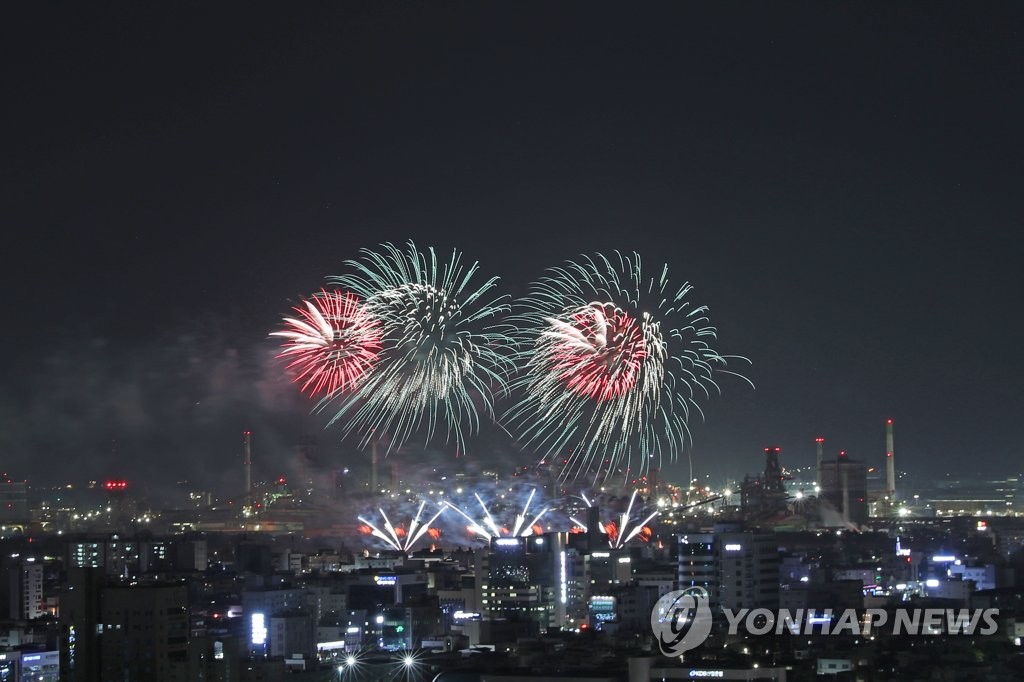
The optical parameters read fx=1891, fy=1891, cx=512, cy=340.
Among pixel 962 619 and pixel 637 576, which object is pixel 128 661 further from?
pixel 637 576

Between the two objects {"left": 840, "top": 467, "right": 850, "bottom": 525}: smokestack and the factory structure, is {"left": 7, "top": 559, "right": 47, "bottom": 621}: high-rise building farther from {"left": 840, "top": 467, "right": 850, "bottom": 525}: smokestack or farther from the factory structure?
{"left": 840, "top": 467, "right": 850, "bottom": 525}: smokestack

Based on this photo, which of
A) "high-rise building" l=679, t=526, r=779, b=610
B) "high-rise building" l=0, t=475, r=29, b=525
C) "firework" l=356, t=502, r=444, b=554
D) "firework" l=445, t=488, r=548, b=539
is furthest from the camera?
"high-rise building" l=0, t=475, r=29, b=525

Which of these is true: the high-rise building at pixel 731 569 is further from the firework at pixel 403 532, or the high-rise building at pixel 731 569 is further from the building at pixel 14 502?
the building at pixel 14 502

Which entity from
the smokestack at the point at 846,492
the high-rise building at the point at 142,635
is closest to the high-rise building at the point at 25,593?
the high-rise building at the point at 142,635

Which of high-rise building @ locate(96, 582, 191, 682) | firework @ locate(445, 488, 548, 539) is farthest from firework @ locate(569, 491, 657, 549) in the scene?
high-rise building @ locate(96, 582, 191, 682)

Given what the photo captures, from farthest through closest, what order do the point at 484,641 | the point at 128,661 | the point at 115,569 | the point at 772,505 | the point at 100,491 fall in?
the point at 772,505 → the point at 100,491 → the point at 115,569 → the point at 484,641 → the point at 128,661

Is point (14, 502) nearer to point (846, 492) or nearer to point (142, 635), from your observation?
point (846, 492)

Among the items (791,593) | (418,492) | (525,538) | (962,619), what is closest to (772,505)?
(418,492)
